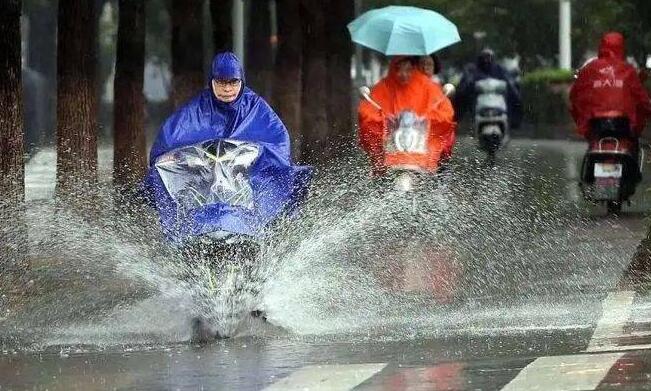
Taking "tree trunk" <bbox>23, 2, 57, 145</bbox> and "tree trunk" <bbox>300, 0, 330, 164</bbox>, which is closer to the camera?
"tree trunk" <bbox>300, 0, 330, 164</bbox>

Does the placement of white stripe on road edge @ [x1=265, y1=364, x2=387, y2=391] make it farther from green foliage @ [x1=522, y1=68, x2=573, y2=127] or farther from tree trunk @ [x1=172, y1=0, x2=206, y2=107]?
green foliage @ [x1=522, y1=68, x2=573, y2=127]

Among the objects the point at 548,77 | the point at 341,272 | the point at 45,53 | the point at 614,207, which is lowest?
the point at 341,272

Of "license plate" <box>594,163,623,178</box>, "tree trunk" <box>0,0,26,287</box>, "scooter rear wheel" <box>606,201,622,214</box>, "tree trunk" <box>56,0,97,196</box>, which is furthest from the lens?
"scooter rear wheel" <box>606,201,622,214</box>

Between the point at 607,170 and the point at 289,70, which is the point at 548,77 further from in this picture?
the point at 607,170

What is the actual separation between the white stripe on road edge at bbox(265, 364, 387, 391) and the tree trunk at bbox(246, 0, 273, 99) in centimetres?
2273

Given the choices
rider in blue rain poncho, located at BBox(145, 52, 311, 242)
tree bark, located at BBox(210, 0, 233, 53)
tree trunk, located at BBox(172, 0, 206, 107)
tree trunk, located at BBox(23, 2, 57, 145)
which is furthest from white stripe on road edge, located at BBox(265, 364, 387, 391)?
tree trunk, located at BBox(23, 2, 57, 145)

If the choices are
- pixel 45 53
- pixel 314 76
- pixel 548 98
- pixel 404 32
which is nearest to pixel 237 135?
pixel 404 32

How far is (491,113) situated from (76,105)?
790cm

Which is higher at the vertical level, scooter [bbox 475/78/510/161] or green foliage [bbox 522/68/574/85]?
green foliage [bbox 522/68/574/85]

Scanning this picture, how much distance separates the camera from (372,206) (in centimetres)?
1642

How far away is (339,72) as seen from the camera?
24.9m

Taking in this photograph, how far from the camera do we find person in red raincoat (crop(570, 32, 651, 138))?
19.3 m

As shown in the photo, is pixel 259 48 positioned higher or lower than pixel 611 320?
higher

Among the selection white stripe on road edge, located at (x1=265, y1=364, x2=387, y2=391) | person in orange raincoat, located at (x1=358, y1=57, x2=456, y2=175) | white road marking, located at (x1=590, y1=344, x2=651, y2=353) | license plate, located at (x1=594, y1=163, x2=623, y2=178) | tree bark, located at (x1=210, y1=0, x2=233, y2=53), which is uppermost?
tree bark, located at (x1=210, y1=0, x2=233, y2=53)
